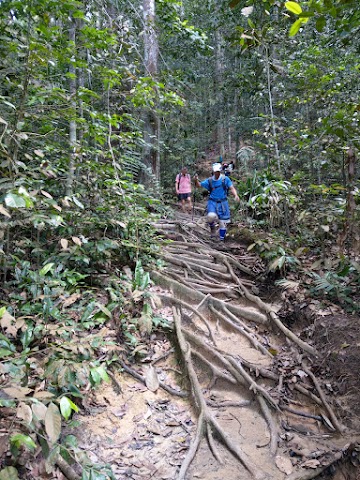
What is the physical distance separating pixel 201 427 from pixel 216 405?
1.51ft

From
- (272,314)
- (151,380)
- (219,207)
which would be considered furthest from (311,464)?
(219,207)

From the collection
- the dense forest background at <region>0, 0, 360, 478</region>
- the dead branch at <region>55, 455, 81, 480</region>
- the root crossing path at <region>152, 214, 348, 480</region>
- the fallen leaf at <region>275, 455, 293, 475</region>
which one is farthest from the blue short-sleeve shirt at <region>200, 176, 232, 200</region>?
the dead branch at <region>55, 455, 81, 480</region>

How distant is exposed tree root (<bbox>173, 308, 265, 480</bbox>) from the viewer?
3133mm

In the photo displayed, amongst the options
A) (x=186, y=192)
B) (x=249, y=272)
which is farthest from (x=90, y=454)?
(x=186, y=192)

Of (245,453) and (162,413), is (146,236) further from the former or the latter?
(245,453)

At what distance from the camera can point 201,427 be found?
139 inches

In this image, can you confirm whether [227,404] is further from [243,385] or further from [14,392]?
[14,392]

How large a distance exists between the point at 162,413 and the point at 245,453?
0.96 meters

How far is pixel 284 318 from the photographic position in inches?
206

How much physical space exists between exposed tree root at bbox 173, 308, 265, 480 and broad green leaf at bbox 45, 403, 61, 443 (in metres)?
1.61

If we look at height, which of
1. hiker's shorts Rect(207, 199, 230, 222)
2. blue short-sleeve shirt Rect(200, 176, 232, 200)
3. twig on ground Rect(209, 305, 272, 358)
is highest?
blue short-sleeve shirt Rect(200, 176, 232, 200)

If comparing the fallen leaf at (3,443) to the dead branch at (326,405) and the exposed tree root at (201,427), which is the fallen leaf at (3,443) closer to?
the exposed tree root at (201,427)

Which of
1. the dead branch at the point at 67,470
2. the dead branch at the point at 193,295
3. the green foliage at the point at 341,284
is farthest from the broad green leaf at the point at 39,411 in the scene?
the green foliage at the point at 341,284

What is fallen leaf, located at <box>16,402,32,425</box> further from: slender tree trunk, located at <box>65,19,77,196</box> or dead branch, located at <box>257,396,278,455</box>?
slender tree trunk, located at <box>65,19,77,196</box>
